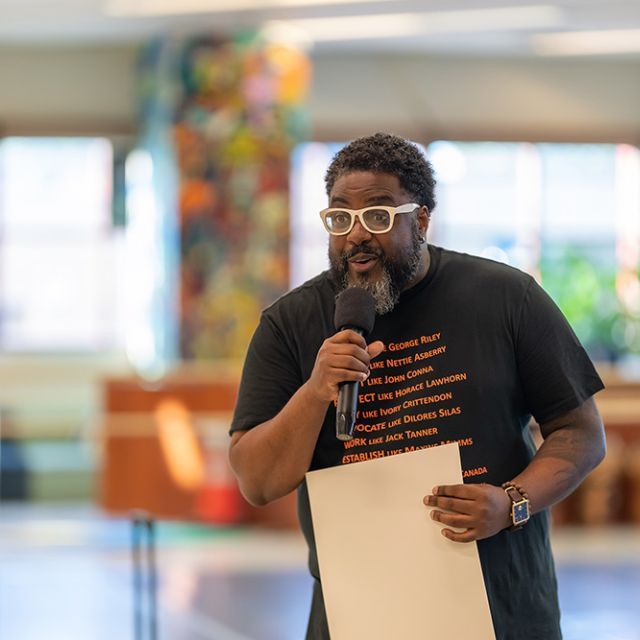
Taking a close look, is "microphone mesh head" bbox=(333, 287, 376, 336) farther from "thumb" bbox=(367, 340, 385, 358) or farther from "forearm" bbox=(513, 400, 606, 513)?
"forearm" bbox=(513, 400, 606, 513)

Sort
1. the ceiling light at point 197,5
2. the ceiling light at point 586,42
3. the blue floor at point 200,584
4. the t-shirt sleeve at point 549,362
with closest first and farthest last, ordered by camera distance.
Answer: the t-shirt sleeve at point 549,362
the blue floor at point 200,584
the ceiling light at point 197,5
the ceiling light at point 586,42

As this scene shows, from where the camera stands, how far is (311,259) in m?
11.6

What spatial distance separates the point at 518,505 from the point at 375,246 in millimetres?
446

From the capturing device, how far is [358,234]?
2053mm

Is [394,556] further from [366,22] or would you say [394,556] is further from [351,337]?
[366,22]

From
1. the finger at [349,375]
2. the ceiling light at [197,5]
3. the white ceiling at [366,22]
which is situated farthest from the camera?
the white ceiling at [366,22]

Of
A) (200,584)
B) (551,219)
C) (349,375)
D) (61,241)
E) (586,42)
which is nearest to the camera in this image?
(349,375)

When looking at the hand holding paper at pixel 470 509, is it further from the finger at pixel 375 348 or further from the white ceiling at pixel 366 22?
the white ceiling at pixel 366 22

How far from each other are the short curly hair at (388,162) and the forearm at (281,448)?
0.36 metres

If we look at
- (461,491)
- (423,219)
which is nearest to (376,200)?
(423,219)

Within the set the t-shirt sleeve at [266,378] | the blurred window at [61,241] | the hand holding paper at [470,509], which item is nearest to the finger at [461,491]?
the hand holding paper at [470,509]

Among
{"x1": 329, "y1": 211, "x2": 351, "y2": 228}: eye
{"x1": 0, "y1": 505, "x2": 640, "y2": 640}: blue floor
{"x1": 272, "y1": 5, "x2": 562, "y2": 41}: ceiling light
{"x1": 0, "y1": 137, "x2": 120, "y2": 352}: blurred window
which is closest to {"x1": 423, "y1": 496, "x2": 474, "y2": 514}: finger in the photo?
{"x1": 329, "y1": 211, "x2": 351, "y2": 228}: eye

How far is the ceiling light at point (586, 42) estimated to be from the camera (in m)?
10.8

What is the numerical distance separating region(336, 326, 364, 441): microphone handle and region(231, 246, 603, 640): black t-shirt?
178 mm
